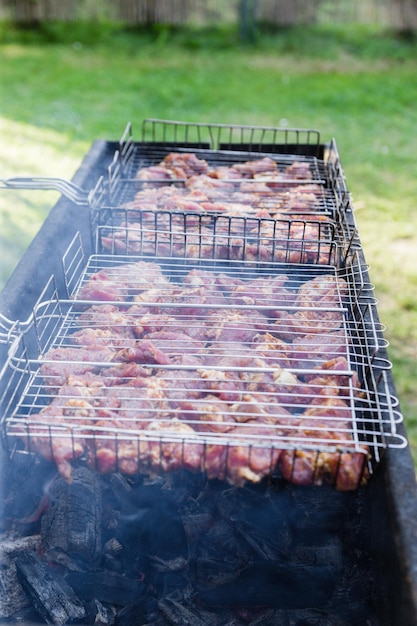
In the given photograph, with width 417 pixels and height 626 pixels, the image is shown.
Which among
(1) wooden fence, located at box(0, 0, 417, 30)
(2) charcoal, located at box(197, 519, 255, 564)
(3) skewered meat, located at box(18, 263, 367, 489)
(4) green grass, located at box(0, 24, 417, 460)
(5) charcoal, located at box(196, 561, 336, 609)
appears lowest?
(5) charcoal, located at box(196, 561, 336, 609)

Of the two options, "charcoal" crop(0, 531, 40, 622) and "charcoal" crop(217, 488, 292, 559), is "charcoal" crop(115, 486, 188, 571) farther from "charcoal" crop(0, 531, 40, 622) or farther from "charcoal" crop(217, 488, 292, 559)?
"charcoal" crop(0, 531, 40, 622)

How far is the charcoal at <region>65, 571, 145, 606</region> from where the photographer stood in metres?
2.64

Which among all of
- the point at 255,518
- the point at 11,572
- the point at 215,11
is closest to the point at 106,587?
the point at 11,572

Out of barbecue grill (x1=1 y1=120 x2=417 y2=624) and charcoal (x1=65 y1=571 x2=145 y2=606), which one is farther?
charcoal (x1=65 y1=571 x2=145 y2=606)

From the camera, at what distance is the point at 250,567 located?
2.67 meters

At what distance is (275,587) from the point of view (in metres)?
2.66

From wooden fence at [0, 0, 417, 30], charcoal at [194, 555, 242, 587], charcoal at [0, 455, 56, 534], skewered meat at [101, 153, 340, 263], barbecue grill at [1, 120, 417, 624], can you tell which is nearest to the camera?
barbecue grill at [1, 120, 417, 624]

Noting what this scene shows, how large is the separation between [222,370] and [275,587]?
92 centimetres

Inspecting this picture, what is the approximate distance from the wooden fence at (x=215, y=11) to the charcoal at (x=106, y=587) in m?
13.5

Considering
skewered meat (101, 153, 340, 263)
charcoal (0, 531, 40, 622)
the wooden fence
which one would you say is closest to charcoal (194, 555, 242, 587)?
charcoal (0, 531, 40, 622)

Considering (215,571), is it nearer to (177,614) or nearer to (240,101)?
(177,614)

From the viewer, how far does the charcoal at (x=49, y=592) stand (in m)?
2.56

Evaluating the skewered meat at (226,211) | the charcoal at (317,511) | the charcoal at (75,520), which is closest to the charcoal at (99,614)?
the charcoal at (75,520)

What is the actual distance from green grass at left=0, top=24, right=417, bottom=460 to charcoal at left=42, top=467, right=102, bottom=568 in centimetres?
270
